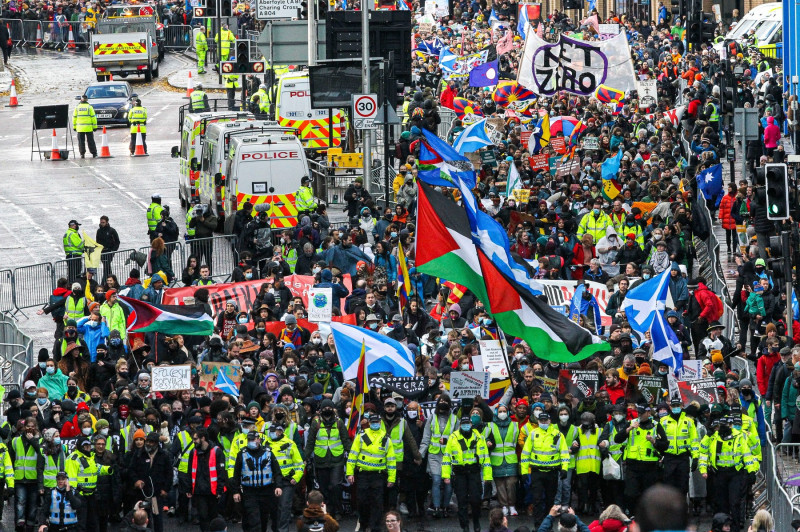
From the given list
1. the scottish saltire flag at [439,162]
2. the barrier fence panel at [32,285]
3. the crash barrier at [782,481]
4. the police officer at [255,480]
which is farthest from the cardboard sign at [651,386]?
the barrier fence panel at [32,285]

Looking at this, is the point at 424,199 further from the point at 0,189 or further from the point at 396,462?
the point at 0,189

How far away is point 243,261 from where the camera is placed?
25172 mm

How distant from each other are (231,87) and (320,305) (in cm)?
2921

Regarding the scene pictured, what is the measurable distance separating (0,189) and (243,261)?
13.6 metres

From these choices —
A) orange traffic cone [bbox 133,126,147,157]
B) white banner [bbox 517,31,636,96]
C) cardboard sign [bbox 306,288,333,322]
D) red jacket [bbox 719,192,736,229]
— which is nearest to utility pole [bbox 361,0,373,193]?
white banner [bbox 517,31,636,96]

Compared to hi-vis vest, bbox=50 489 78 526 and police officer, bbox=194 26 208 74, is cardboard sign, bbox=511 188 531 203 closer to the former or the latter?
hi-vis vest, bbox=50 489 78 526

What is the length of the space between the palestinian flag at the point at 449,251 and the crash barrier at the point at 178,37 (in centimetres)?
4817

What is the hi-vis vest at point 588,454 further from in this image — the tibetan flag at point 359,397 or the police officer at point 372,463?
the tibetan flag at point 359,397

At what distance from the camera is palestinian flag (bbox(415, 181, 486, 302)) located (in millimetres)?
17797

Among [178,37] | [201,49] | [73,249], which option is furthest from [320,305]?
[178,37]

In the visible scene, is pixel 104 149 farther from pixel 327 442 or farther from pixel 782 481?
pixel 782 481

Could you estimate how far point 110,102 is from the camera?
46.3m

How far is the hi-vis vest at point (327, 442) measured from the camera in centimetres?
1702

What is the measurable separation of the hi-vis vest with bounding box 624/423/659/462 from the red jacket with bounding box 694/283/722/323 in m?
4.78
